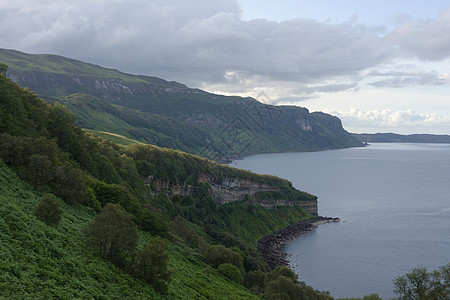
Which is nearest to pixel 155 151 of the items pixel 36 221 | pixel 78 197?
pixel 78 197

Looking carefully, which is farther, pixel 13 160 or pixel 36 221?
pixel 13 160

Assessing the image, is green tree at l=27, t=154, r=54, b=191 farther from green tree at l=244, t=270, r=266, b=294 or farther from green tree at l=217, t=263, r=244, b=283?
green tree at l=244, t=270, r=266, b=294

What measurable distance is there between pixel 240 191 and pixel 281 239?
33278 millimetres

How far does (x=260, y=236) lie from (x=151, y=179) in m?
51.9

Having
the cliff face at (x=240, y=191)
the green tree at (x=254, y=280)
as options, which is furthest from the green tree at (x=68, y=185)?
the cliff face at (x=240, y=191)

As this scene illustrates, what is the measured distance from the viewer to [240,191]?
167875 millimetres

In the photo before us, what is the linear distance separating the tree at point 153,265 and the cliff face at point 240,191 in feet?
313

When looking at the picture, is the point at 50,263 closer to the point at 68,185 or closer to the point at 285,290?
the point at 68,185

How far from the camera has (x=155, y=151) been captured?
13375 centimetres

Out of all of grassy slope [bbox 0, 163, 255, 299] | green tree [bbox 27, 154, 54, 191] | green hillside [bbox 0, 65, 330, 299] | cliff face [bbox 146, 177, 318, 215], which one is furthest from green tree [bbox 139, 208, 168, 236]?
cliff face [bbox 146, 177, 318, 215]

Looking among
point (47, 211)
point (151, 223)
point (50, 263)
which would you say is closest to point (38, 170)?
point (47, 211)

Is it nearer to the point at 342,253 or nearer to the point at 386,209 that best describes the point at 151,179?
the point at 342,253

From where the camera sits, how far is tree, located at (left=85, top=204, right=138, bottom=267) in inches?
1426

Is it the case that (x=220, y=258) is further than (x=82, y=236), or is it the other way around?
(x=220, y=258)
